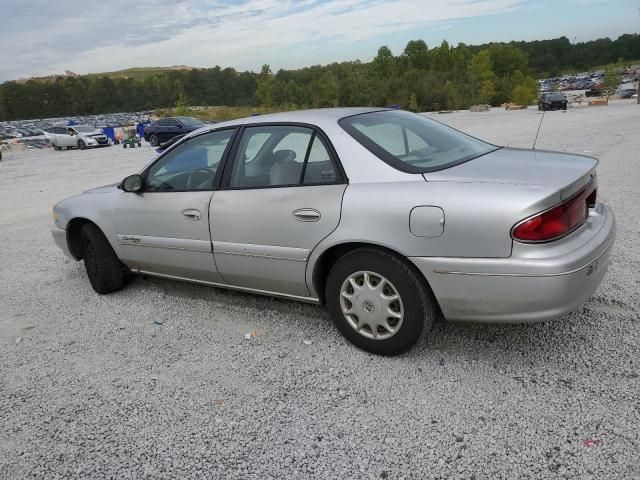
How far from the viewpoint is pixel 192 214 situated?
4031 mm

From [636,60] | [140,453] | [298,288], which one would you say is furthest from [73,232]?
[636,60]

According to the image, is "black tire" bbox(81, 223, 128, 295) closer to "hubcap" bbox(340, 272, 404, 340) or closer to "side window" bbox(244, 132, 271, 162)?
"side window" bbox(244, 132, 271, 162)

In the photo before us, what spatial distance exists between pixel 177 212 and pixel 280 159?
0.99 m

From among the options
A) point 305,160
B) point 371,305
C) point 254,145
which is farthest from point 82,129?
point 371,305

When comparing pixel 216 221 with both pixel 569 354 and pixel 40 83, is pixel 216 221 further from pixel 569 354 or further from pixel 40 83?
pixel 40 83

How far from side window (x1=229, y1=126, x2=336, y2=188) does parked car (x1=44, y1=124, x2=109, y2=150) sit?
30124 mm

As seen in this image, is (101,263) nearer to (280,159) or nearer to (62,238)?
A: (62,238)

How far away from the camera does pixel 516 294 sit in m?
2.78

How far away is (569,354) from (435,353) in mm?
793

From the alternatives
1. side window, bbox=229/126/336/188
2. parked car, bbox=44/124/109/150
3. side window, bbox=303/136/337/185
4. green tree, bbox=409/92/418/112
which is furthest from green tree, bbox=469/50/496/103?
side window, bbox=303/136/337/185

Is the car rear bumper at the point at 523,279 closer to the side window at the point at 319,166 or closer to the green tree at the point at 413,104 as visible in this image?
the side window at the point at 319,166

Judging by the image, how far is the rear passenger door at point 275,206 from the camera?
3393 mm

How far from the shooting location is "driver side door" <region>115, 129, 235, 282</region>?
159 inches

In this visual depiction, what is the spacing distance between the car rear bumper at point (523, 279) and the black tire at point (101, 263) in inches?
119
